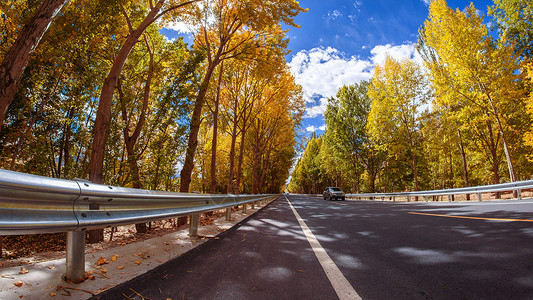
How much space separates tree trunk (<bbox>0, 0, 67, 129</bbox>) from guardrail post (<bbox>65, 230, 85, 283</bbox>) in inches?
162

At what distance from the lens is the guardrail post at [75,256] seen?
2045 mm

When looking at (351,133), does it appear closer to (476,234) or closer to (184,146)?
(184,146)

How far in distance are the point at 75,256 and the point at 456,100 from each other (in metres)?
21.0

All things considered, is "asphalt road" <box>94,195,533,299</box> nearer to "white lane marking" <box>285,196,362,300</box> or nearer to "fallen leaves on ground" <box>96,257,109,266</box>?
"white lane marking" <box>285,196,362,300</box>

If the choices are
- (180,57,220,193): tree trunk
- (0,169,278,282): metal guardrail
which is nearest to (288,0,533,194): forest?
(180,57,220,193): tree trunk

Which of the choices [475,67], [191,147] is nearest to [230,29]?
[191,147]

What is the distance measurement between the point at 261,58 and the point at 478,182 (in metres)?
46.8

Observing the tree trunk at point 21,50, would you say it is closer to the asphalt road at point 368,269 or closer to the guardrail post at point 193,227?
the guardrail post at point 193,227

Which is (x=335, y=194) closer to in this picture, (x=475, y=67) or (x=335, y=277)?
(x=475, y=67)

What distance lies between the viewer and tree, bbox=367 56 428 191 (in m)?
20.8

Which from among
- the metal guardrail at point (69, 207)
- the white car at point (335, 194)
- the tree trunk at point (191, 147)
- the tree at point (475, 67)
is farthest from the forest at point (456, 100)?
the metal guardrail at point (69, 207)

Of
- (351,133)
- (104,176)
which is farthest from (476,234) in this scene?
(351,133)

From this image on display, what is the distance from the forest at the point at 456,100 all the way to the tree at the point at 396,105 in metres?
0.08

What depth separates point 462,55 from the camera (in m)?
15.2
